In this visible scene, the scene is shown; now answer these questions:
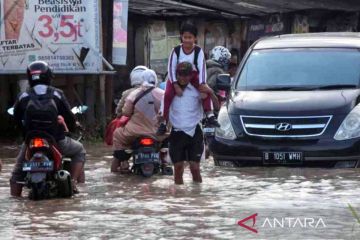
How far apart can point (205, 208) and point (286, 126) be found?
2.65 meters

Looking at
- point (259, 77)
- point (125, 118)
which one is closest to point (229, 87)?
point (259, 77)

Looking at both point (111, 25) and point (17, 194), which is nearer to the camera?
point (17, 194)

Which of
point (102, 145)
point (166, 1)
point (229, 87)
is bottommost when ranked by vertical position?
point (102, 145)

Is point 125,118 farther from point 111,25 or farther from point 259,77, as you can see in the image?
point 111,25

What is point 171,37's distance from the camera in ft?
73.4

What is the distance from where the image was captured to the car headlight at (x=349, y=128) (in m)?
11.4

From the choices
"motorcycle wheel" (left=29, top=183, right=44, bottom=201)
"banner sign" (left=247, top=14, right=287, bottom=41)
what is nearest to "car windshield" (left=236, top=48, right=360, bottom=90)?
"motorcycle wheel" (left=29, top=183, right=44, bottom=201)

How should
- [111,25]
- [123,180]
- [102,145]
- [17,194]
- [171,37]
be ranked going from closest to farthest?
1. [17,194]
2. [123,180]
3. [102,145]
4. [111,25]
5. [171,37]

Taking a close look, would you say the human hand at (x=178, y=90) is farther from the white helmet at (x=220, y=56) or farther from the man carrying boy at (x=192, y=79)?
the white helmet at (x=220, y=56)

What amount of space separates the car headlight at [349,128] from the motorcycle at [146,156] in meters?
2.38

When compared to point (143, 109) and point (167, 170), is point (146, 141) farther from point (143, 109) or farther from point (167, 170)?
point (167, 170)

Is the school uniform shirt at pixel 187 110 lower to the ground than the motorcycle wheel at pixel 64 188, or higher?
higher

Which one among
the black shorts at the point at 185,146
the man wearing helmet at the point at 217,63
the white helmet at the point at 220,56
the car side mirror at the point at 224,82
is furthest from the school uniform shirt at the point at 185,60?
the white helmet at the point at 220,56

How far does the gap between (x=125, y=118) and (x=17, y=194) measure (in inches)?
104
